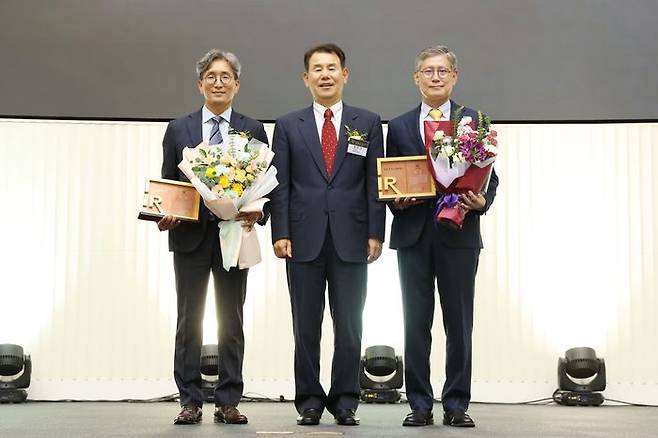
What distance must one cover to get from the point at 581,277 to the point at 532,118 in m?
1.12

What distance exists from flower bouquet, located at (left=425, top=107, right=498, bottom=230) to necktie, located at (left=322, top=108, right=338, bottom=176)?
44cm

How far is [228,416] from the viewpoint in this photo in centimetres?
399

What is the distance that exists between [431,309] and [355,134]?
813 millimetres

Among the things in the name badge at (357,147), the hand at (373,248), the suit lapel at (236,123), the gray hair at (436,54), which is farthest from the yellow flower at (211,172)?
the gray hair at (436,54)

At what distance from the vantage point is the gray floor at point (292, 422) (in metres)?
3.60

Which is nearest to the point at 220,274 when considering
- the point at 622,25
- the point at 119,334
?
the point at 119,334

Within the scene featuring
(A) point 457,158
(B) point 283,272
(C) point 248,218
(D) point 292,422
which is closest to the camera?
(A) point 457,158

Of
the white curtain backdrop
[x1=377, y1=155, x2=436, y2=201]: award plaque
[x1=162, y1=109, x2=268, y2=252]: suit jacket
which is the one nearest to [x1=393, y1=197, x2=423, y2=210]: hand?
[x1=377, y1=155, x2=436, y2=201]: award plaque

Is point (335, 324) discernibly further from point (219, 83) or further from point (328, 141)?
point (219, 83)

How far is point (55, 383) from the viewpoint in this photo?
20.5 feet

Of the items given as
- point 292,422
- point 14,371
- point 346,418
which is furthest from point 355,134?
point 14,371

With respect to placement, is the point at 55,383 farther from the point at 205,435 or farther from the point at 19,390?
the point at 205,435

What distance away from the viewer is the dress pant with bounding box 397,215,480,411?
3.91m

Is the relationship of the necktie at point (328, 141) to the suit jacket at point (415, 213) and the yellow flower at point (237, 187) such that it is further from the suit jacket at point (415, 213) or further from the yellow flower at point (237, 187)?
the yellow flower at point (237, 187)
